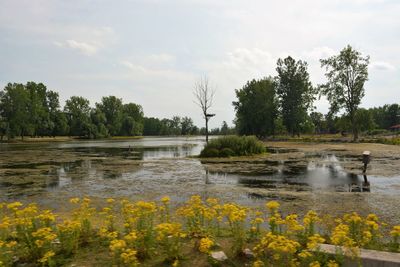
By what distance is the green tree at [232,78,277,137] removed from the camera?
229 ft

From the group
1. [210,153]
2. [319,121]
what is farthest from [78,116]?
[210,153]

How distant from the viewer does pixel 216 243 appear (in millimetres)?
5566

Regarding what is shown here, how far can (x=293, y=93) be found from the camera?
6875 cm

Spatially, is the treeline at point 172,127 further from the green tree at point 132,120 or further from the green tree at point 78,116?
the green tree at point 78,116

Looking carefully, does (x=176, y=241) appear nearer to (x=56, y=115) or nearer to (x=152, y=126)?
(x=56, y=115)

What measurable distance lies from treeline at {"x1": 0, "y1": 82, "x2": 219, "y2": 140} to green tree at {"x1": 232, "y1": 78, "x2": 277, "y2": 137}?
5283 cm

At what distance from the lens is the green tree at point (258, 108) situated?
69.9 m

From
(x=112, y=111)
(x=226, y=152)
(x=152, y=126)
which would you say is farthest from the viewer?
(x=152, y=126)

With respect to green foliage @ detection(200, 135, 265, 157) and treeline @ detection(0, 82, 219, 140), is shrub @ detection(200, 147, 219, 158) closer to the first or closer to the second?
green foliage @ detection(200, 135, 265, 157)

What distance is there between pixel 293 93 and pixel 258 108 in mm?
7952

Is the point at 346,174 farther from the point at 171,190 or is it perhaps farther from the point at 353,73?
the point at 353,73

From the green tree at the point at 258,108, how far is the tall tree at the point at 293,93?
2.34 m

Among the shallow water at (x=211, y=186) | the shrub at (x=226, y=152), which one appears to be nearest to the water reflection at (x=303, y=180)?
the shallow water at (x=211, y=186)

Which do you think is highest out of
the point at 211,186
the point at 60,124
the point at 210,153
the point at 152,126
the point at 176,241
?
the point at 152,126
